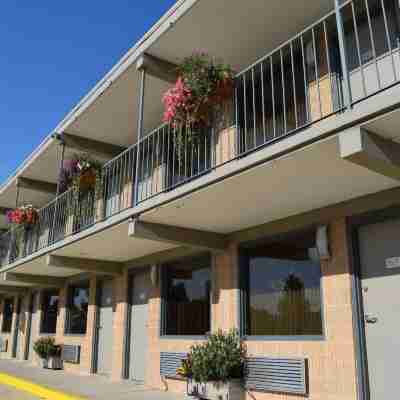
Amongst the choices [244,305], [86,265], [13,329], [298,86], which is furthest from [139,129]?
[13,329]

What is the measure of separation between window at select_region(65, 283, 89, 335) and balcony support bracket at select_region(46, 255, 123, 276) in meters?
2.41

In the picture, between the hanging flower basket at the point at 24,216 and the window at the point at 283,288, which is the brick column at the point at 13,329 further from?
the window at the point at 283,288

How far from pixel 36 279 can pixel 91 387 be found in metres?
5.83

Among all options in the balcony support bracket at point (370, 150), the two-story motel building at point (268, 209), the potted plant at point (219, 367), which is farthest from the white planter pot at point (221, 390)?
the balcony support bracket at point (370, 150)

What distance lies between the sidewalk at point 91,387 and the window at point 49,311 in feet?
10.2

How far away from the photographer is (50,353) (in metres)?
12.6

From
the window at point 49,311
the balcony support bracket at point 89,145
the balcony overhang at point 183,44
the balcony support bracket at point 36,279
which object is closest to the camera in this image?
the balcony overhang at point 183,44

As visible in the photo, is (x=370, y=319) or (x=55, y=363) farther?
(x=55, y=363)

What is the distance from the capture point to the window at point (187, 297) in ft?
26.8

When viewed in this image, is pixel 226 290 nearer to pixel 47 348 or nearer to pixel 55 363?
pixel 55 363

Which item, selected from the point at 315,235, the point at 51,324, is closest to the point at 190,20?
the point at 315,235

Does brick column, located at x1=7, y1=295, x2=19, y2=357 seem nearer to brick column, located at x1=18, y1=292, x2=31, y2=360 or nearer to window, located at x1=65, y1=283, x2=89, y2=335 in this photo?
brick column, located at x1=18, y1=292, x2=31, y2=360

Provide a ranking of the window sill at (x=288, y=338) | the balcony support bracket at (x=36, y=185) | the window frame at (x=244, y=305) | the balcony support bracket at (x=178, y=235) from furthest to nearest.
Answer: the balcony support bracket at (x=36, y=185) < the balcony support bracket at (x=178, y=235) < the window frame at (x=244, y=305) < the window sill at (x=288, y=338)

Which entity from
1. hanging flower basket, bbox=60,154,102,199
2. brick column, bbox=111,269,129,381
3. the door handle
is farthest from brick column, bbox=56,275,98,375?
the door handle
